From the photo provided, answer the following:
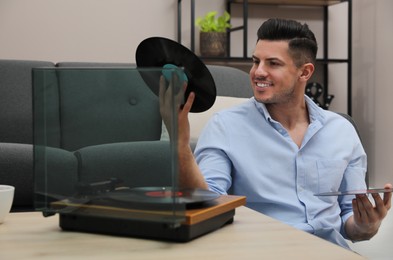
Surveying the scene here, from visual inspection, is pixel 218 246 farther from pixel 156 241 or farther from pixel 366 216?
pixel 366 216

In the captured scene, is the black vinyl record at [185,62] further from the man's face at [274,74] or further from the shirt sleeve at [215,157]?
the man's face at [274,74]

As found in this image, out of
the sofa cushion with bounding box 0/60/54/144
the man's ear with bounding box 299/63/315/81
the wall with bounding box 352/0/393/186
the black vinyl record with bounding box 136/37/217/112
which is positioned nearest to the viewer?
the black vinyl record with bounding box 136/37/217/112

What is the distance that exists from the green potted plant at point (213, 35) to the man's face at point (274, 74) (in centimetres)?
188

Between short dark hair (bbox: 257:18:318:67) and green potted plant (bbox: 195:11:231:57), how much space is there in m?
1.83

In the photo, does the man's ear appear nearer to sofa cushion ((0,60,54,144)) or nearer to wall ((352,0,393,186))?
sofa cushion ((0,60,54,144))

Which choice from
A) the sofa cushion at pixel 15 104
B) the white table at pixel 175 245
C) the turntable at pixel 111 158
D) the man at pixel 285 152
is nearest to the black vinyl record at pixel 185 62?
the turntable at pixel 111 158

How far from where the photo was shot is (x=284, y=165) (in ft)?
4.83

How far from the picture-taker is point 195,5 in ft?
12.2

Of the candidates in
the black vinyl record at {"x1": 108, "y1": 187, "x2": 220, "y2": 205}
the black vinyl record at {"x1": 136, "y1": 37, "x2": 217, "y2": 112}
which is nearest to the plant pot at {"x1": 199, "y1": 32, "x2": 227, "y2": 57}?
the black vinyl record at {"x1": 136, "y1": 37, "x2": 217, "y2": 112}

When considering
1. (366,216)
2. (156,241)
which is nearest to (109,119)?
(156,241)

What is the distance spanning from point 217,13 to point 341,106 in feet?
3.48

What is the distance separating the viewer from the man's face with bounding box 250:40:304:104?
154 cm

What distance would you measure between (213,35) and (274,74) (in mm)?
1939

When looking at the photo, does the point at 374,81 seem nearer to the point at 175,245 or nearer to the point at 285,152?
the point at 285,152
